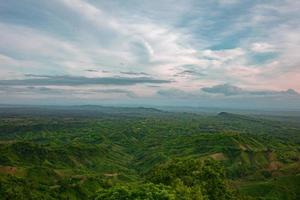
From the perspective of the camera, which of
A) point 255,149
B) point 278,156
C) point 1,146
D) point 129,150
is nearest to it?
point 1,146

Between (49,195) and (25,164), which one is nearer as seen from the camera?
(49,195)

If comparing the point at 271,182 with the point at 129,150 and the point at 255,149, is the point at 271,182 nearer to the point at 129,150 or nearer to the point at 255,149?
the point at 255,149

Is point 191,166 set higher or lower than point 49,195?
higher

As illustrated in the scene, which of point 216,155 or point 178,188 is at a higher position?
point 178,188

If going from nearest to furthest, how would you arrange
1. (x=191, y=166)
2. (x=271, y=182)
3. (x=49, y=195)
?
1. (x=191, y=166)
2. (x=49, y=195)
3. (x=271, y=182)

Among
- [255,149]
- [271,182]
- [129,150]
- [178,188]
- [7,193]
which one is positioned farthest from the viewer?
[129,150]

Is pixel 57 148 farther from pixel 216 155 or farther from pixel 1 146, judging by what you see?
pixel 216 155

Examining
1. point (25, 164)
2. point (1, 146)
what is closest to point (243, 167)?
point (25, 164)

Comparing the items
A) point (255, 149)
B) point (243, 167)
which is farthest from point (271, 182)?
point (255, 149)

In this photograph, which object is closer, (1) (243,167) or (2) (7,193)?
(2) (7,193)
